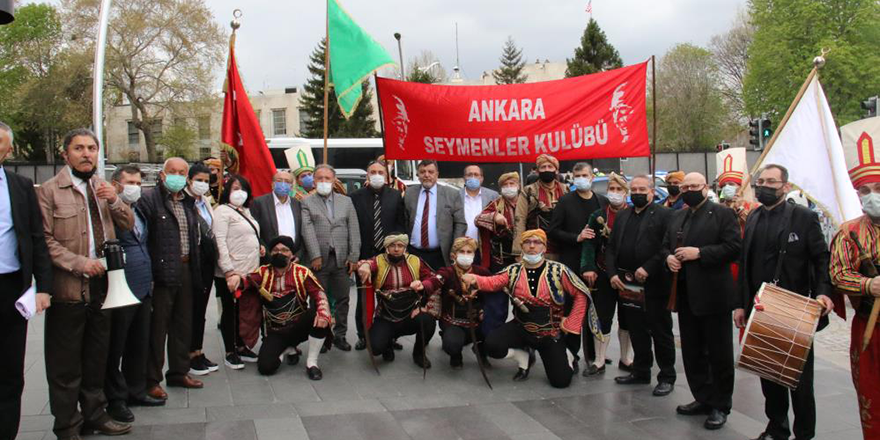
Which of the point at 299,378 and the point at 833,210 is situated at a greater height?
the point at 833,210

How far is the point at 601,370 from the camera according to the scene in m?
6.95

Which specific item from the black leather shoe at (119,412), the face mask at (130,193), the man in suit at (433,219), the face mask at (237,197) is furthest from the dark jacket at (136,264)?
the man in suit at (433,219)

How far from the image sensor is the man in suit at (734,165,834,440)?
482 cm

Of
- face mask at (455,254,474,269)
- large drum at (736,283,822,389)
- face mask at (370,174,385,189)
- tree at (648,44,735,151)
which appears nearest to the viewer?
large drum at (736,283,822,389)

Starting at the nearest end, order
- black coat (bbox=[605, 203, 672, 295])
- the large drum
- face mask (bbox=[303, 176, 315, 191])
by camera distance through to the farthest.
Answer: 1. the large drum
2. black coat (bbox=[605, 203, 672, 295])
3. face mask (bbox=[303, 176, 315, 191])

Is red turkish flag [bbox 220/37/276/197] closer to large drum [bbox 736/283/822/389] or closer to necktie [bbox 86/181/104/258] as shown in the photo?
necktie [bbox 86/181/104/258]

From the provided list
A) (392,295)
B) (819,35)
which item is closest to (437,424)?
(392,295)

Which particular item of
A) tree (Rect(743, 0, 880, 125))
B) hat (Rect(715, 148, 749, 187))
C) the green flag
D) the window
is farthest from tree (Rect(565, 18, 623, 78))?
the green flag

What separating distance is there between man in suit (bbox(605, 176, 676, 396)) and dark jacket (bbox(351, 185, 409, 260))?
7.81 feet

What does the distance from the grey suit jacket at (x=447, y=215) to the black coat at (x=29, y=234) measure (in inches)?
156

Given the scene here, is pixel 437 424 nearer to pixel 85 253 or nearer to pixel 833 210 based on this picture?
pixel 85 253

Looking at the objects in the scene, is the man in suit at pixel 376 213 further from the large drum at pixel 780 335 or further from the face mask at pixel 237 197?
the large drum at pixel 780 335

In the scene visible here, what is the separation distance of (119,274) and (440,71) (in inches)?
2467

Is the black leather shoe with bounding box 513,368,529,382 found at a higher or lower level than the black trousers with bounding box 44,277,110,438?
lower
